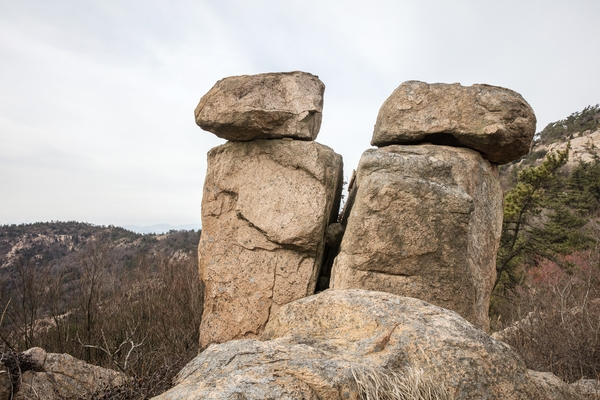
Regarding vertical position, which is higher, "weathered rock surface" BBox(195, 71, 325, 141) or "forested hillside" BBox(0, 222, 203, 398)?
"weathered rock surface" BBox(195, 71, 325, 141)

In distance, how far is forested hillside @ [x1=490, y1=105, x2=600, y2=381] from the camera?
19.1 ft

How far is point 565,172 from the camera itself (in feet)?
104

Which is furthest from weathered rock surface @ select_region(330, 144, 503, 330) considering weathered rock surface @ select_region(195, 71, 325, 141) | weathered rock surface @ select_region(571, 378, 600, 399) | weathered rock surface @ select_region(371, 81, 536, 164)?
weathered rock surface @ select_region(195, 71, 325, 141)

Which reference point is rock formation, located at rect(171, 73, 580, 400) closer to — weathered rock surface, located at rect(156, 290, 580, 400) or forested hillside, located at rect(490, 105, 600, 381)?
forested hillside, located at rect(490, 105, 600, 381)

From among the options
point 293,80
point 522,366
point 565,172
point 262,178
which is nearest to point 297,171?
point 262,178

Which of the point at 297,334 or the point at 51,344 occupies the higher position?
the point at 297,334

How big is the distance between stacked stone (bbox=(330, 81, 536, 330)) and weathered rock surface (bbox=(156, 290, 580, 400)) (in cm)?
197

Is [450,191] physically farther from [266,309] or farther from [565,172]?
[565,172]

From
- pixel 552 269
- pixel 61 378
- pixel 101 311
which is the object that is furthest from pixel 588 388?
pixel 552 269

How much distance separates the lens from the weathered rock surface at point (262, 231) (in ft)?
20.4

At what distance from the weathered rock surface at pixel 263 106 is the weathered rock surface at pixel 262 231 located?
240mm

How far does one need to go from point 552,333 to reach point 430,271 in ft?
7.82

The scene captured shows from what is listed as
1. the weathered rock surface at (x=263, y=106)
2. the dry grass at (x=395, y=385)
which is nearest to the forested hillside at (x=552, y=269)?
the dry grass at (x=395, y=385)

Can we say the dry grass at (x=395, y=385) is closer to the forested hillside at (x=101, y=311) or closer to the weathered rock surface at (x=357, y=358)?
the weathered rock surface at (x=357, y=358)
